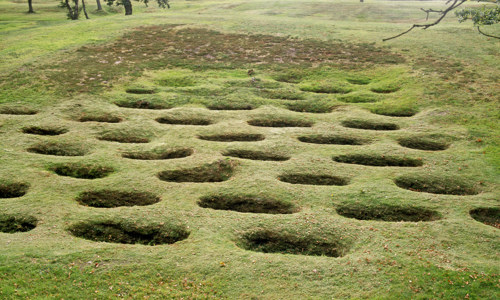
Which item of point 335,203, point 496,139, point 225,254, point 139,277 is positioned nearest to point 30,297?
point 139,277

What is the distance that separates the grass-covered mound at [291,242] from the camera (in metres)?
11.6

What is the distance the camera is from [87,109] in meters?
21.7

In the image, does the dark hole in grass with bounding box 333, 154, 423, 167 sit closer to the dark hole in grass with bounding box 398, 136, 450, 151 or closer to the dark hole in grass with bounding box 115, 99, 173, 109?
the dark hole in grass with bounding box 398, 136, 450, 151

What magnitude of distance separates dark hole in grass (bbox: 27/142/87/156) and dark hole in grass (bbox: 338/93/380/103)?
16.0 m

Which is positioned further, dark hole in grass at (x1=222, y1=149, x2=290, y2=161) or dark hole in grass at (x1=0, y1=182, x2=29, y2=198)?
dark hole in grass at (x1=222, y1=149, x2=290, y2=161)

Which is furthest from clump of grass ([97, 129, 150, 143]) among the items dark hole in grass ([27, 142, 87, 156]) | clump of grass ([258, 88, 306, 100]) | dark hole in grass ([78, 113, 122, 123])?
clump of grass ([258, 88, 306, 100])

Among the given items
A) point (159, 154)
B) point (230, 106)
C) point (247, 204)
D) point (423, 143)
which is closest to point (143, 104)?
point (230, 106)

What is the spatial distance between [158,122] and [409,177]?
13249 mm

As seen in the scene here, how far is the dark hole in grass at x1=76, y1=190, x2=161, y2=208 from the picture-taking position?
45.2ft

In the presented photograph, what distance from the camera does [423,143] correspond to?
1861cm

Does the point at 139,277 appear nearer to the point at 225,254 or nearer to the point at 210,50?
the point at 225,254

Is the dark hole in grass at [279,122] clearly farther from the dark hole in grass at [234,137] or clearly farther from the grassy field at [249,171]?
the dark hole in grass at [234,137]

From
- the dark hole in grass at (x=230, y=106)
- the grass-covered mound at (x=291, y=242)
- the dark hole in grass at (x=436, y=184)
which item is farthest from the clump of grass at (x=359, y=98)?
the grass-covered mound at (x=291, y=242)

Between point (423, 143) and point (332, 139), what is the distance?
178 inches
